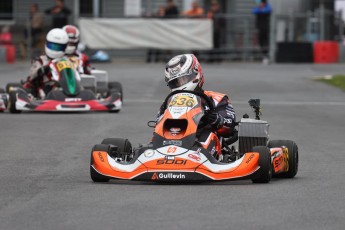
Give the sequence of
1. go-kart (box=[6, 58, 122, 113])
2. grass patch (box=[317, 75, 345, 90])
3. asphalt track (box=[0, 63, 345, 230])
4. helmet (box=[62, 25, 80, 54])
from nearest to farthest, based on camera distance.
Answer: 1. asphalt track (box=[0, 63, 345, 230])
2. go-kart (box=[6, 58, 122, 113])
3. helmet (box=[62, 25, 80, 54])
4. grass patch (box=[317, 75, 345, 90])

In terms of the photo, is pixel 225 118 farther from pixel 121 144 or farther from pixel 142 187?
pixel 142 187

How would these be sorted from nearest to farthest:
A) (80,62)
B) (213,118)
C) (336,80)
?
1. (213,118)
2. (80,62)
3. (336,80)

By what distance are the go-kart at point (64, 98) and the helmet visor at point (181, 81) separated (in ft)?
26.8

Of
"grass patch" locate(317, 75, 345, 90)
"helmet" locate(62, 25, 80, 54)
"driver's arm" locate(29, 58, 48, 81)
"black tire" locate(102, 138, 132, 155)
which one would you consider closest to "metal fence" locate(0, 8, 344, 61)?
"grass patch" locate(317, 75, 345, 90)

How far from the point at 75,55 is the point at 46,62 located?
1257 mm

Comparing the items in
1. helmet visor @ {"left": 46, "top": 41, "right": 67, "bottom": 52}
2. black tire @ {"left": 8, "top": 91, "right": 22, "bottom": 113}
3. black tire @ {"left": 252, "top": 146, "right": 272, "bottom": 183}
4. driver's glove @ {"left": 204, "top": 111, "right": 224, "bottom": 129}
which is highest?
helmet visor @ {"left": 46, "top": 41, "right": 67, "bottom": 52}

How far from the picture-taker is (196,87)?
10586 millimetres

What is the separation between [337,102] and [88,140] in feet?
28.0

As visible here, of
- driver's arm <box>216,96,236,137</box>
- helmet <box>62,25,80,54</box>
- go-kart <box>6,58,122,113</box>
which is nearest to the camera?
driver's arm <box>216,96,236,137</box>

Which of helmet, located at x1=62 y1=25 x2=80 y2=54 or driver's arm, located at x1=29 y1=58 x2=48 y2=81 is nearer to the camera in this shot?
driver's arm, located at x1=29 y1=58 x2=48 y2=81

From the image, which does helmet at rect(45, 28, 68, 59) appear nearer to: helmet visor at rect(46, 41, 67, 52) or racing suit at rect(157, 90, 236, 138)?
helmet visor at rect(46, 41, 67, 52)

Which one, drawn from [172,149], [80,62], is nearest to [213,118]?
[172,149]

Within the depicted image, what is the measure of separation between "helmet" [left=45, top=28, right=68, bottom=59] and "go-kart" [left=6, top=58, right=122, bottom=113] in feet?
0.67

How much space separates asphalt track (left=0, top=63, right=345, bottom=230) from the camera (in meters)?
7.62
